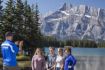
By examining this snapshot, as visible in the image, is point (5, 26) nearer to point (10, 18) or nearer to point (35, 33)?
point (10, 18)

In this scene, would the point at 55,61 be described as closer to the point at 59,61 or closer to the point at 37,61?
the point at 59,61

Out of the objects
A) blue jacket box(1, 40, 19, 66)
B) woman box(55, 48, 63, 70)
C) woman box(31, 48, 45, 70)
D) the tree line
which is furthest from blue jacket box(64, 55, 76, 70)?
the tree line

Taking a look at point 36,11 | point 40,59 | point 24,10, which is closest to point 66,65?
point 40,59

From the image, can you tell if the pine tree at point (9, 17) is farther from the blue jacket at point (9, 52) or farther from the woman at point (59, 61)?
the blue jacket at point (9, 52)

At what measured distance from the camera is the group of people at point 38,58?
37.2ft

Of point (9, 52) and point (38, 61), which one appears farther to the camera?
point (38, 61)

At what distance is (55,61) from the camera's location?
1461cm

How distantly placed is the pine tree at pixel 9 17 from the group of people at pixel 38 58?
43.0 meters

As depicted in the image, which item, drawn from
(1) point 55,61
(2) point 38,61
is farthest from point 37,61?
(1) point 55,61

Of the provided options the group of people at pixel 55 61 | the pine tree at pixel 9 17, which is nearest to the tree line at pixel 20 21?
the pine tree at pixel 9 17

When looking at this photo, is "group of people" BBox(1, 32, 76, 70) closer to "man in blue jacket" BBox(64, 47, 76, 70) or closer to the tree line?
"man in blue jacket" BBox(64, 47, 76, 70)

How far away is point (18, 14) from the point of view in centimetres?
6322

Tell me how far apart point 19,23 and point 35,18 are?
1058 centimetres

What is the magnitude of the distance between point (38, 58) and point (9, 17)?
152 feet
